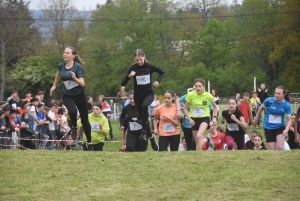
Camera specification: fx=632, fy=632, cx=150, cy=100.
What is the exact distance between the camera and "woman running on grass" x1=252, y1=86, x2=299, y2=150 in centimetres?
1441

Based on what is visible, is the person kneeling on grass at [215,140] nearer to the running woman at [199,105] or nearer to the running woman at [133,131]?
the running woman at [199,105]

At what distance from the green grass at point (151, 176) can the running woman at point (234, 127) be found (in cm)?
326

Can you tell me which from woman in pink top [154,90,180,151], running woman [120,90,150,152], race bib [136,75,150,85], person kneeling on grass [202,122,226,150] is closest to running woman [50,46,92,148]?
race bib [136,75,150,85]

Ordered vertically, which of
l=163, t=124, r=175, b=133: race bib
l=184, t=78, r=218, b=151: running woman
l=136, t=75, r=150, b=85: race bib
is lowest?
l=163, t=124, r=175, b=133: race bib

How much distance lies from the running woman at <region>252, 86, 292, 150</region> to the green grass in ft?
6.96

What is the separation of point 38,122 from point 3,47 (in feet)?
124

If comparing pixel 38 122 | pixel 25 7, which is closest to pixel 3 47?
pixel 25 7

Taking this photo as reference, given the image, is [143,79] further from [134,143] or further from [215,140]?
[215,140]

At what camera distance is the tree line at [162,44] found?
61.2m

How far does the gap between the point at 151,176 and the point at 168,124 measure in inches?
184

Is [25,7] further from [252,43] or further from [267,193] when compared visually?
[267,193]

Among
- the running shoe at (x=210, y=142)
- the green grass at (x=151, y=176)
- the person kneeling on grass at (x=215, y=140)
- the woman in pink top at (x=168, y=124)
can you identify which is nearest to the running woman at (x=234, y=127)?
the person kneeling on grass at (x=215, y=140)

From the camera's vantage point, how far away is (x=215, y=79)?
69.4 meters

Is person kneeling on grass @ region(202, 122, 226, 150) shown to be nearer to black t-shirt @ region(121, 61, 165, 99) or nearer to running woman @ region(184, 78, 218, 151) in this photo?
running woman @ region(184, 78, 218, 151)
